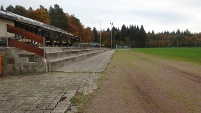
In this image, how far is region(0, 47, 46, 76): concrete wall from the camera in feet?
36.6

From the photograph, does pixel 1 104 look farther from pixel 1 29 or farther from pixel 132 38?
pixel 132 38

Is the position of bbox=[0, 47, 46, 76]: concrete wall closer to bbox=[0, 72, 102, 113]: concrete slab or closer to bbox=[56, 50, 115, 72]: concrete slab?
bbox=[56, 50, 115, 72]: concrete slab

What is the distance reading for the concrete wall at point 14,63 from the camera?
1114cm

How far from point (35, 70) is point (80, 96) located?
506cm

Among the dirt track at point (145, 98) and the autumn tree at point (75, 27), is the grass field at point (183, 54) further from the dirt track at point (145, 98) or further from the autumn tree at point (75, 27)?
the autumn tree at point (75, 27)

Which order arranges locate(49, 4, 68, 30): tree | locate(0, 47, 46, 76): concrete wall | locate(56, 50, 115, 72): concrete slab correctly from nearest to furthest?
locate(0, 47, 46, 76): concrete wall
locate(56, 50, 115, 72): concrete slab
locate(49, 4, 68, 30): tree

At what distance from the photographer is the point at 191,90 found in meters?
7.96

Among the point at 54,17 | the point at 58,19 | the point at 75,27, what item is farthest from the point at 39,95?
the point at 75,27

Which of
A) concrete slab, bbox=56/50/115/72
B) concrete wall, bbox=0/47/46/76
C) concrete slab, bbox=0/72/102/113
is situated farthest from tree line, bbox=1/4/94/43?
concrete slab, bbox=0/72/102/113

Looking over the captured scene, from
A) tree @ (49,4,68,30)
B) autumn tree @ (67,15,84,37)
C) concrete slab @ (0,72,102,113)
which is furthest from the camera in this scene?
autumn tree @ (67,15,84,37)

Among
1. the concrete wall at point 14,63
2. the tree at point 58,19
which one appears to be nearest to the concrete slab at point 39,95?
the concrete wall at point 14,63

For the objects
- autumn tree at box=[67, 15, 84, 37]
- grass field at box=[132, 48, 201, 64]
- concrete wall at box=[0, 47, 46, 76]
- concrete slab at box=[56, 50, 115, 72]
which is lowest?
grass field at box=[132, 48, 201, 64]

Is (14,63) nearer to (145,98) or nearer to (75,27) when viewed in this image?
(145,98)

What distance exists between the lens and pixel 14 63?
11.2 meters
